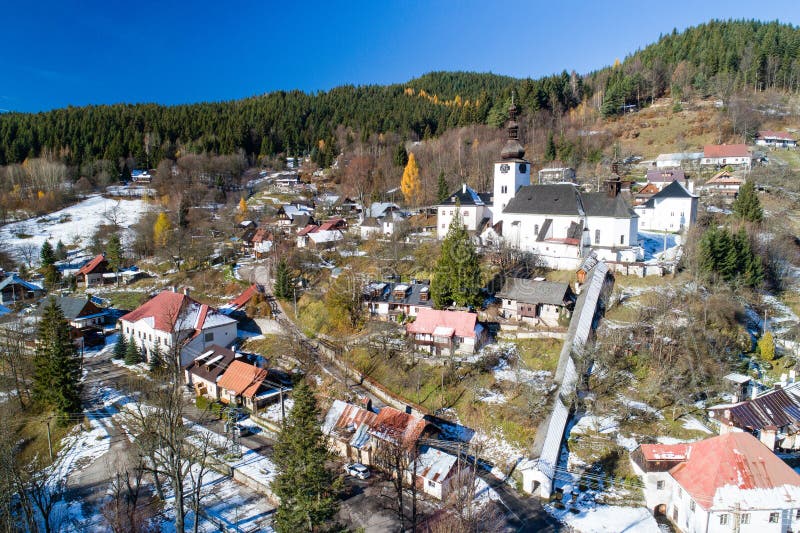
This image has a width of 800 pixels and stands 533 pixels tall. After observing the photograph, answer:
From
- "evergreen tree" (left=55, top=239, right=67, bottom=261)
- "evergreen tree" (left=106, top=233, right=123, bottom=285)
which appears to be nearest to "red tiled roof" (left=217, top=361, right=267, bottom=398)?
"evergreen tree" (left=106, top=233, right=123, bottom=285)

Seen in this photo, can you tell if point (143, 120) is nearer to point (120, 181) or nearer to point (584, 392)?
point (120, 181)

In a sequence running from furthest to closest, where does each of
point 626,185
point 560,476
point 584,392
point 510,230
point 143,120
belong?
point 143,120 < point 626,185 < point 510,230 < point 584,392 < point 560,476

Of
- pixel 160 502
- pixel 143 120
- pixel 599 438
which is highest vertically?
pixel 143 120

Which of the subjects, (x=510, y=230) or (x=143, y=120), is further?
(x=143, y=120)

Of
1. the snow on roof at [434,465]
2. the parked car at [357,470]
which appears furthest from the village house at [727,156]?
the parked car at [357,470]

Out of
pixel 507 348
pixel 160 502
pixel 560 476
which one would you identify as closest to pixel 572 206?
pixel 507 348
